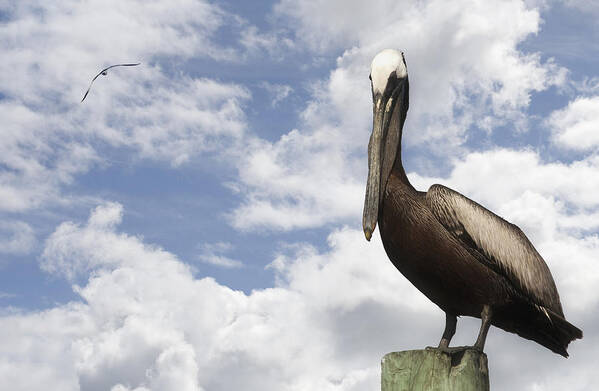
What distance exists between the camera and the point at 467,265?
208 inches

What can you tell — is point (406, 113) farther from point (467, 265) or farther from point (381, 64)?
point (467, 265)

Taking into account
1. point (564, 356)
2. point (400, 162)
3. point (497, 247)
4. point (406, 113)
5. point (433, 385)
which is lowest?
point (433, 385)

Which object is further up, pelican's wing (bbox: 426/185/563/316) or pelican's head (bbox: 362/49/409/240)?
pelican's head (bbox: 362/49/409/240)

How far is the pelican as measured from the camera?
17.3ft

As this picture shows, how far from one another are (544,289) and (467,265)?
0.90 metres

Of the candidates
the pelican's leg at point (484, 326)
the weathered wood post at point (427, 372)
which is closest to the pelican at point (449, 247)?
the pelican's leg at point (484, 326)

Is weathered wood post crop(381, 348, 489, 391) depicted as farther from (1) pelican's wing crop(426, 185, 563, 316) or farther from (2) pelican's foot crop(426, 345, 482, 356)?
(1) pelican's wing crop(426, 185, 563, 316)

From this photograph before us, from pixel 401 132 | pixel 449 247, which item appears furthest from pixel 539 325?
pixel 401 132

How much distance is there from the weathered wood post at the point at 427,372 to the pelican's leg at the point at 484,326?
0.50 meters

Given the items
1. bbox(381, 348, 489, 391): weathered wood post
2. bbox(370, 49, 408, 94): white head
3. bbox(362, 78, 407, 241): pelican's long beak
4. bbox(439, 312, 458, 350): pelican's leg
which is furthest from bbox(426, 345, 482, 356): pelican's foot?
bbox(370, 49, 408, 94): white head

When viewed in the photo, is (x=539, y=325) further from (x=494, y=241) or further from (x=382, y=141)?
(x=382, y=141)

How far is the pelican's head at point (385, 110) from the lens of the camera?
5543 mm

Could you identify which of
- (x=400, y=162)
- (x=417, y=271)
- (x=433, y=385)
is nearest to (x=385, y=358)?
(x=433, y=385)

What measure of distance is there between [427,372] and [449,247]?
122 centimetres
